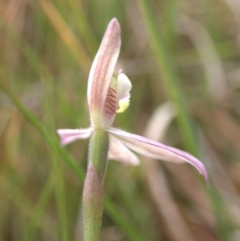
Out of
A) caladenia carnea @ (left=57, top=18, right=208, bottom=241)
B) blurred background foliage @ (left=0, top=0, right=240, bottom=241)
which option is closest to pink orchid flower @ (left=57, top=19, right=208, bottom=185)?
caladenia carnea @ (left=57, top=18, right=208, bottom=241)

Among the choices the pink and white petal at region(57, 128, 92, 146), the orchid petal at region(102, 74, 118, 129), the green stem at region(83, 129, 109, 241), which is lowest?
the green stem at region(83, 129, 109, 241)

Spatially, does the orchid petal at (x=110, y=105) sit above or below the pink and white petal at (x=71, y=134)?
above

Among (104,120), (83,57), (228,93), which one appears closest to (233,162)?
(228,93)

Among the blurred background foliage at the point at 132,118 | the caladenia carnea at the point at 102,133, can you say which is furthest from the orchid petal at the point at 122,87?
the blurred background foliage at the point at 132,118

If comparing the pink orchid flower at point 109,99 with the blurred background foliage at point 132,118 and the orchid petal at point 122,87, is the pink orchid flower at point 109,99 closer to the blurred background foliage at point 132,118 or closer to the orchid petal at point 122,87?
the orchid petal at point 122,87

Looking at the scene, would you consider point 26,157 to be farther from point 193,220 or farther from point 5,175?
point 193,220

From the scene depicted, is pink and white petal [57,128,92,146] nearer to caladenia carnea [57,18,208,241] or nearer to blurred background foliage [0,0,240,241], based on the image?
caladenia carnea [57,18,208,241]

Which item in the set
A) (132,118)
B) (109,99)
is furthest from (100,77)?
(132,118)

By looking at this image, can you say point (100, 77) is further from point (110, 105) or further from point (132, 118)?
point (132, 118)
